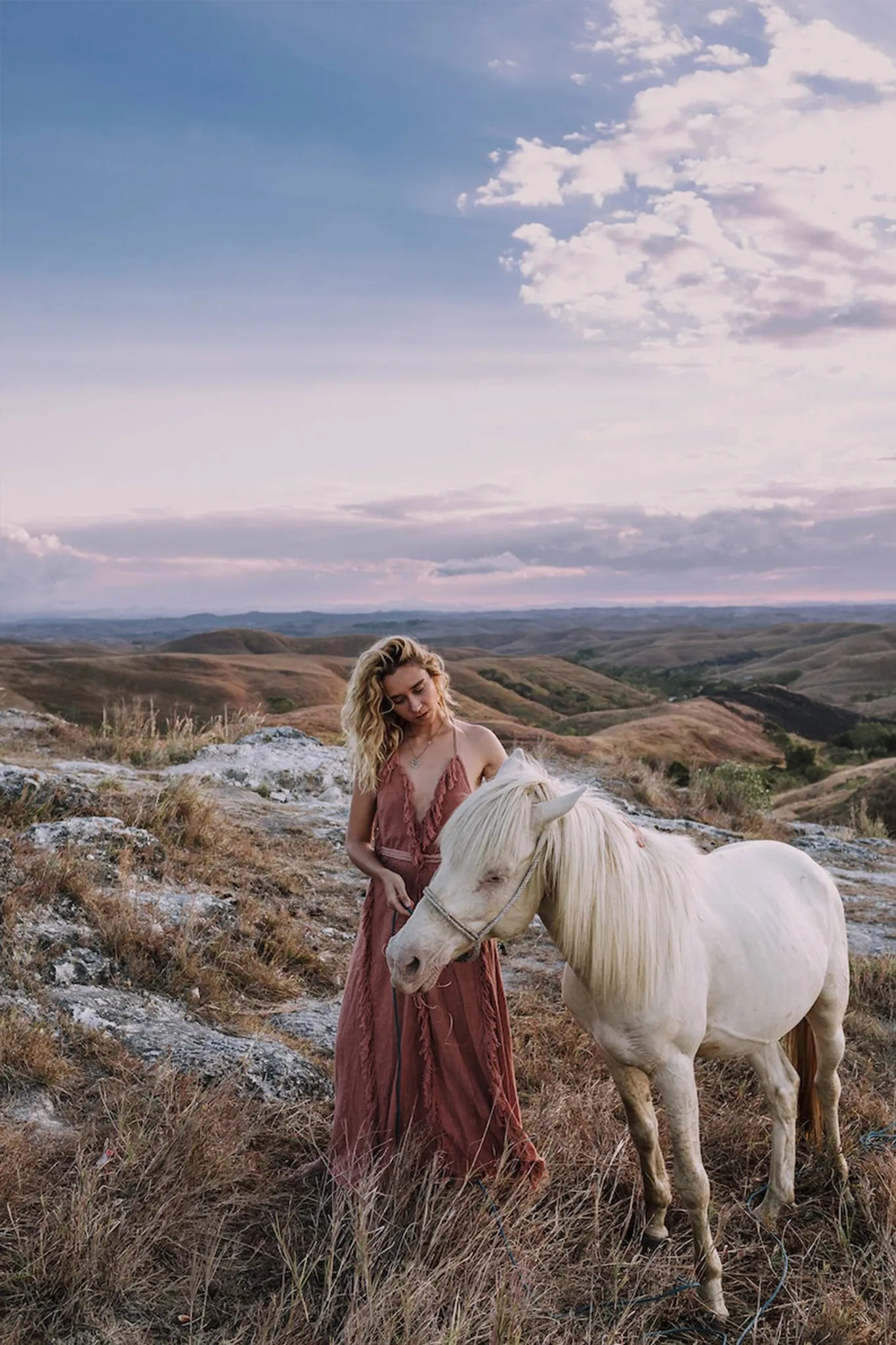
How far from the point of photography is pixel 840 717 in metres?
51.7

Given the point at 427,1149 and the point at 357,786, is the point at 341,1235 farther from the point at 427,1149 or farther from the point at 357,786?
the point at 357,786

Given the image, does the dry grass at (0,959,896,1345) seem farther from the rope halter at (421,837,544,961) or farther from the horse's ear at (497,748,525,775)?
the horse's ear at (497,748,525,775)

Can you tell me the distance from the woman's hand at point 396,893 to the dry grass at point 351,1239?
899mm

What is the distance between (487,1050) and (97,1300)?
1353 mm

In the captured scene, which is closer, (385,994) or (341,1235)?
(341,1235)

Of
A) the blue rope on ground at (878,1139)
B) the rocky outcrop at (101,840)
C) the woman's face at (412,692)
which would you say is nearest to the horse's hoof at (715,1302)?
the blue rope on ground at (878,1139)

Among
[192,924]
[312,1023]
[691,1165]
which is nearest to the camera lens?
[691,1165]

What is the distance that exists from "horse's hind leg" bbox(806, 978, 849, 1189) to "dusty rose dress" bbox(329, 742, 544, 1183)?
1.26m

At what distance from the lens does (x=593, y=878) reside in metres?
2.45

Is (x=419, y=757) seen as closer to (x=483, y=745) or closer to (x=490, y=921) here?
(x=483, y=745)

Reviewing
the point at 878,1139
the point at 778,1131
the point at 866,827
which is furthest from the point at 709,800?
the point at 778,1131

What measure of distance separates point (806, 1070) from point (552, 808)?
7.29 ft

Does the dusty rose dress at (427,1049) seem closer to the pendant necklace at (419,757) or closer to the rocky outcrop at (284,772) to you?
the pendant necklace at (419,757)

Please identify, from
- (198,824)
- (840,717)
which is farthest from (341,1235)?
(840,717)
